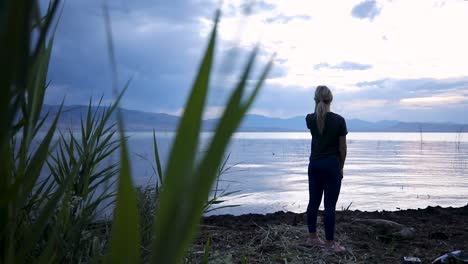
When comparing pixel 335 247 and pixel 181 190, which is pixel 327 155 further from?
pixel 181 190

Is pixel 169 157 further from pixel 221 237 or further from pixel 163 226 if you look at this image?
pixel 221 237

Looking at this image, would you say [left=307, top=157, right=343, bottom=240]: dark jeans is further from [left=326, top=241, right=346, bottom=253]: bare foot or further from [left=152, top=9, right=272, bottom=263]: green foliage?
[left=152, top=9, right=272, bottom=263]: green foliage

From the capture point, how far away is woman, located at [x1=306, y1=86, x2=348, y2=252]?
19.9 ft

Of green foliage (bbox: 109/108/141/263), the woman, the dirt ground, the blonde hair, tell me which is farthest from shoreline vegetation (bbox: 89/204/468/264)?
green foliage (bbox: 109/108/141/263)

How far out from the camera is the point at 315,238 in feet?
21.3

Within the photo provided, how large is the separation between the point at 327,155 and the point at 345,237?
1.53 meters

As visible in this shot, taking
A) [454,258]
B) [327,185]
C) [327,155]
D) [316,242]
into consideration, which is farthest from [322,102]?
[454,258]

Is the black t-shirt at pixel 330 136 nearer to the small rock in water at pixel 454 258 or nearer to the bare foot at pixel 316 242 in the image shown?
the bare foot at pixel 316 242

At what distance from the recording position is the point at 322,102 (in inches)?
239

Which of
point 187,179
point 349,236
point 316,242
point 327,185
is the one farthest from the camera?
point 349,236

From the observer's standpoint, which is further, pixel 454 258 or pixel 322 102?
pixel 322 102

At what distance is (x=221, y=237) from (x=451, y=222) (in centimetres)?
410

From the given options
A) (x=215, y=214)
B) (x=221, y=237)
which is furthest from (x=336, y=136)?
(x=215, y=214)

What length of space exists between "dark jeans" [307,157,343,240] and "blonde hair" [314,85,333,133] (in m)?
0.48
